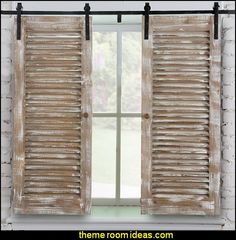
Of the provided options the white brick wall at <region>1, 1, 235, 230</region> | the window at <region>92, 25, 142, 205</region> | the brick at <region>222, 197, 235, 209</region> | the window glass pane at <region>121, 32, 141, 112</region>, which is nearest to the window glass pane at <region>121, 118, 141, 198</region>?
the window at <region>92, 25, 142, 205</region>

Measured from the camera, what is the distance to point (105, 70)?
9.39 ft

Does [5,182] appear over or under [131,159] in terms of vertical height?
under

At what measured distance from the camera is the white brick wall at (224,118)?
2508 mm

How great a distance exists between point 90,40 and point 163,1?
50 cm

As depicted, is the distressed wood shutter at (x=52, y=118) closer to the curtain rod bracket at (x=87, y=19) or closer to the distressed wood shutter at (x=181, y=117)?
the curtain rod bracket at (x=87, y=19)

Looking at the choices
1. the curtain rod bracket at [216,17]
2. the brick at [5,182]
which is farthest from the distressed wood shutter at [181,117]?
the brick at [5,182]

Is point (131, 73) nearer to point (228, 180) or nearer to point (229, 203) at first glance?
point (228, 180)

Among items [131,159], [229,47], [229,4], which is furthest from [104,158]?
[229,4]

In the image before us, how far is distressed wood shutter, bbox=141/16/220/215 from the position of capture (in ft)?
8.14

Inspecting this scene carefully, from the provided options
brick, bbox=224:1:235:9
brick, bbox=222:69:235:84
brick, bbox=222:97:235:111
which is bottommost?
brick, bbox=222:97:235:111

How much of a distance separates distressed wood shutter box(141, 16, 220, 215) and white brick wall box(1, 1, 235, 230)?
0.22ft

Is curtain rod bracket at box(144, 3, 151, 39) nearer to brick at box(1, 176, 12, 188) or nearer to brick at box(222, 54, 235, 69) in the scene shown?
brick at box(222, 54, 235, 69)

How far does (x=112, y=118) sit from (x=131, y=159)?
0.31 metres

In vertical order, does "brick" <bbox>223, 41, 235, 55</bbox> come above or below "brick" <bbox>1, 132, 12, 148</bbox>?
above
